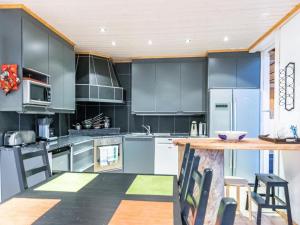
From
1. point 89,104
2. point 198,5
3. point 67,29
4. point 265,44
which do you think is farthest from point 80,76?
point 265,44

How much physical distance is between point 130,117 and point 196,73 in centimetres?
177

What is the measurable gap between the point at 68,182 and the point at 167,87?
→ 353cm

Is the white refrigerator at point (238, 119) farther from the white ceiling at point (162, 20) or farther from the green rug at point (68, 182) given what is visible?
the green rug at point (68, 182)

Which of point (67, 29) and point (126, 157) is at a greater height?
point (67, 29)

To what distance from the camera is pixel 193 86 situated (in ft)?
16.2

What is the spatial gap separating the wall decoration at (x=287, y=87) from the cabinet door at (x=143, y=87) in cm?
254

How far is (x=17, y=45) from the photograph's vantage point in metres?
2.64

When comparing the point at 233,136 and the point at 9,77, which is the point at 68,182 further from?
the point at 233,136

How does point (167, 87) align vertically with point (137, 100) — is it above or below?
above

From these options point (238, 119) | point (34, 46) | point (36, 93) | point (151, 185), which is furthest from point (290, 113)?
point (34, 46)

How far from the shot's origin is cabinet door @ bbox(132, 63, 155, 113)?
5047 mm

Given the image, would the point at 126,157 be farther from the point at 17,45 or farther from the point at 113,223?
the point at 113,223

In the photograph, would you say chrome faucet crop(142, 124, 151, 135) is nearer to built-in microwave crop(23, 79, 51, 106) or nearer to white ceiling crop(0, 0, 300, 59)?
white ceiling crop(0, 0, 300, 59)

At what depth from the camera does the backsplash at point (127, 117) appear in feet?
17.5
